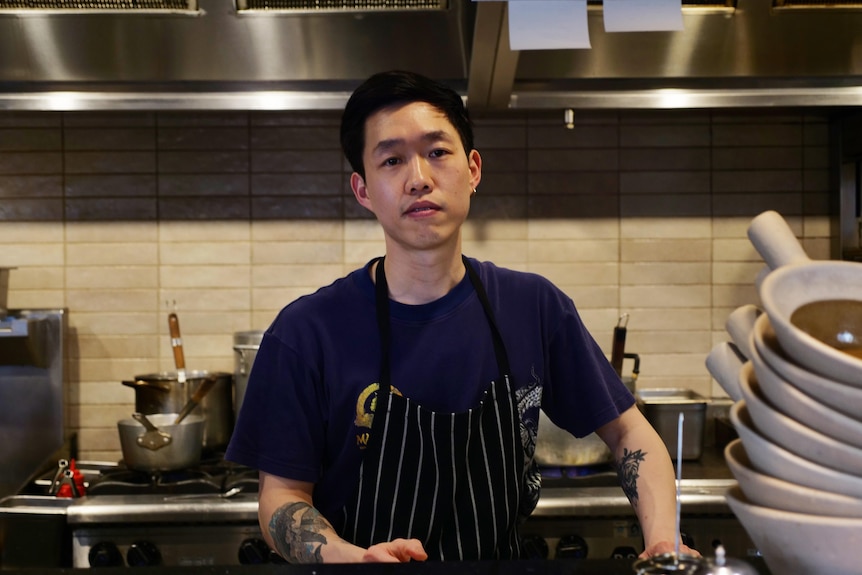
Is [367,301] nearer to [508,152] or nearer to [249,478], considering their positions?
[249,478]

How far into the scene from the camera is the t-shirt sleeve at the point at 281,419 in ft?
4.96

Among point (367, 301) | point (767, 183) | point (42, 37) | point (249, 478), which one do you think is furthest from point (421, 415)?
point (767, 183)

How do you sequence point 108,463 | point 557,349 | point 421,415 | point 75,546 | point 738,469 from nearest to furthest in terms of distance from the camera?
point 738,469
point 421,415
point 557,349
point 75,546
point 108,463

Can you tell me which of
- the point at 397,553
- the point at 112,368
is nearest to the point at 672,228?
the point at 112,368

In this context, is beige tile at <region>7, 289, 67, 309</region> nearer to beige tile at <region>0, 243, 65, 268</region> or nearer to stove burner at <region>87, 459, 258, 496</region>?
beige tile at <region>0, 243, 65, 268</region>

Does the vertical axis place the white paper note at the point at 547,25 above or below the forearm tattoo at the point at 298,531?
above

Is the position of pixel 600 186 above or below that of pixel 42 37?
below

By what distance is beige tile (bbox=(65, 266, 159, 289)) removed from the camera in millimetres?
3010

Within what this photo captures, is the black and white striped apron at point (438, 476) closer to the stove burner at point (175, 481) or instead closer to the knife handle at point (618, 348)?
the stove burner at point (175, 481)

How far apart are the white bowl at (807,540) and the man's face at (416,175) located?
801 mm

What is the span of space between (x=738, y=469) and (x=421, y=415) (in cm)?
77

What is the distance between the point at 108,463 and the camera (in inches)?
115

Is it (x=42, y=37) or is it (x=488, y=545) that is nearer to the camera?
(x=488, y=545)

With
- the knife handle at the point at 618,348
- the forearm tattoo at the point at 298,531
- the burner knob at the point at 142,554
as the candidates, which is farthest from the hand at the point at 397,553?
the knife handle at the point at 618,348
